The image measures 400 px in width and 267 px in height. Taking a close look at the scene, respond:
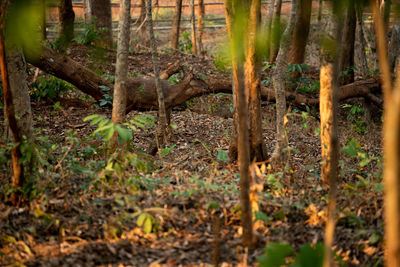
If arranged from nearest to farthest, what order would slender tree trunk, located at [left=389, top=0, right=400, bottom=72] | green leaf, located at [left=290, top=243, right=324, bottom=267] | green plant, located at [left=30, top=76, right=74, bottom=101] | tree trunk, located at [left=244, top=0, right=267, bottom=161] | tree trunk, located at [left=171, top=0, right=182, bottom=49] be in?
1. green leaf, located at [left=290, top=243, right=324, bottom=267]
2. tree trunk, located at [left=244, top=0, right=267, bottom=161]
3. slender tree trunk, located at [left=389, top=0, right=400, bottom=72]
4. green plant, located at [left=30, top=76, right=74, bottom=101]
5. tree trunk, located at [left=171, top=0, right=182, bottom=49]

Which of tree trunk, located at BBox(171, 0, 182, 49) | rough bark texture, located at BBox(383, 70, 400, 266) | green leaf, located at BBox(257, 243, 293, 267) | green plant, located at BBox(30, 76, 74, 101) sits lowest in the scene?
green leaf, located at BBox(257, 243, 293, 267)

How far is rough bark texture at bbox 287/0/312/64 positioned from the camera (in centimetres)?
781

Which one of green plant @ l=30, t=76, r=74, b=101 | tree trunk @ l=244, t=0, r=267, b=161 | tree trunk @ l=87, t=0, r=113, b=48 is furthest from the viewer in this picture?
tree trunk @ l=87, t=0, r=113, b=48

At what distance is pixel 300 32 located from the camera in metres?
8.28

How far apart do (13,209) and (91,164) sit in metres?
0.74

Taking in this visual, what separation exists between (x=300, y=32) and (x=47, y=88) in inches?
186

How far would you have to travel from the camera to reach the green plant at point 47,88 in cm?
774

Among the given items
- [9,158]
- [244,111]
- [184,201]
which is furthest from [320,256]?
[9,158]

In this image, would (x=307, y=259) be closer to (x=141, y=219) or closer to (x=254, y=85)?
(x=141, y=219)

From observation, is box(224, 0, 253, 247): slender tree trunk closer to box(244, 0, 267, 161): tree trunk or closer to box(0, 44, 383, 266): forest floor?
box(0, 44, 383, 266): forest floor

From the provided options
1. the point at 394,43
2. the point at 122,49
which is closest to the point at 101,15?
the point at 122,49

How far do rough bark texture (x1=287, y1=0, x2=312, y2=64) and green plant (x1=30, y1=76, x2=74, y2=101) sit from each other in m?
4.40

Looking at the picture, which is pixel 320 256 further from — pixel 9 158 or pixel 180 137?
pixel 180 137

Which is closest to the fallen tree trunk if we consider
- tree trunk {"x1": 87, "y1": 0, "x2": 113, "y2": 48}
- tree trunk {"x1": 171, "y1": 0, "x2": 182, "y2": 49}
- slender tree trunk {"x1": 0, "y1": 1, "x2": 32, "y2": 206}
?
slender tree trunk {"x1": 0, "y1": 1, "x2": 32, "y2": 206}
